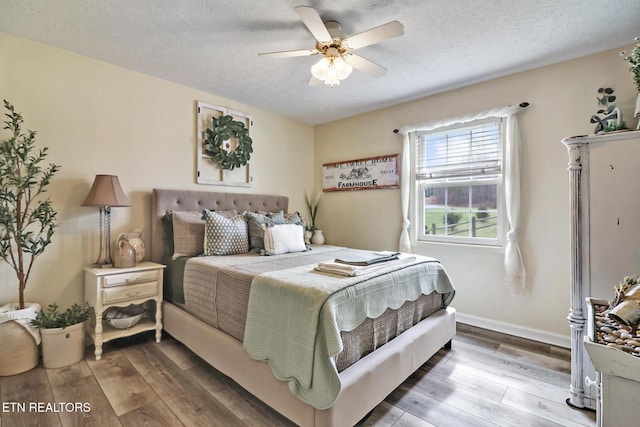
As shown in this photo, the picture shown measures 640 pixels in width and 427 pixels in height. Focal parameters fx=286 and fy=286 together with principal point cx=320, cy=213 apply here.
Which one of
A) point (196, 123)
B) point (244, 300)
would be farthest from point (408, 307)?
point (196, 123)

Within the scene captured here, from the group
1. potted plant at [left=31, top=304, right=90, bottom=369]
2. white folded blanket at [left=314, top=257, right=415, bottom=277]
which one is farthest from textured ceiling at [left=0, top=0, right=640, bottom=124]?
potted plant at [left=31, top=304, right=90, bottom=369]

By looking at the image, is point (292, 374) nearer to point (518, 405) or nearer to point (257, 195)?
point (518, 405)

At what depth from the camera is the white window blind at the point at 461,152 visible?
9.63ft

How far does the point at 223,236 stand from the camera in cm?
269

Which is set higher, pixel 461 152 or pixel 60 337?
pixel 461 152

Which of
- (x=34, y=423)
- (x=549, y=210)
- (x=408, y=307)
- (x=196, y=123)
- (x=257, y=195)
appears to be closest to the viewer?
(x=34, y=423)

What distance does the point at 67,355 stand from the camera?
2145 mm

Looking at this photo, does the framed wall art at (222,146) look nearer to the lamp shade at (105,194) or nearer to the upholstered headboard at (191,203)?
the upholstered headboard at (191,203)

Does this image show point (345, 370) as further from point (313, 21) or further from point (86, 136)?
point (86, 136)

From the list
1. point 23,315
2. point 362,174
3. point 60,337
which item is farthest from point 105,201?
point 362,174

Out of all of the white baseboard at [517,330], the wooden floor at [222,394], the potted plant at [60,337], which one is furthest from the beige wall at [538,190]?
the potted plant at [60,337]

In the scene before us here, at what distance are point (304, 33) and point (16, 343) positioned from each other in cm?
303

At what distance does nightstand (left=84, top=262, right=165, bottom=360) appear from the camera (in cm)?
224

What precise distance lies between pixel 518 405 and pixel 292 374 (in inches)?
57.0
